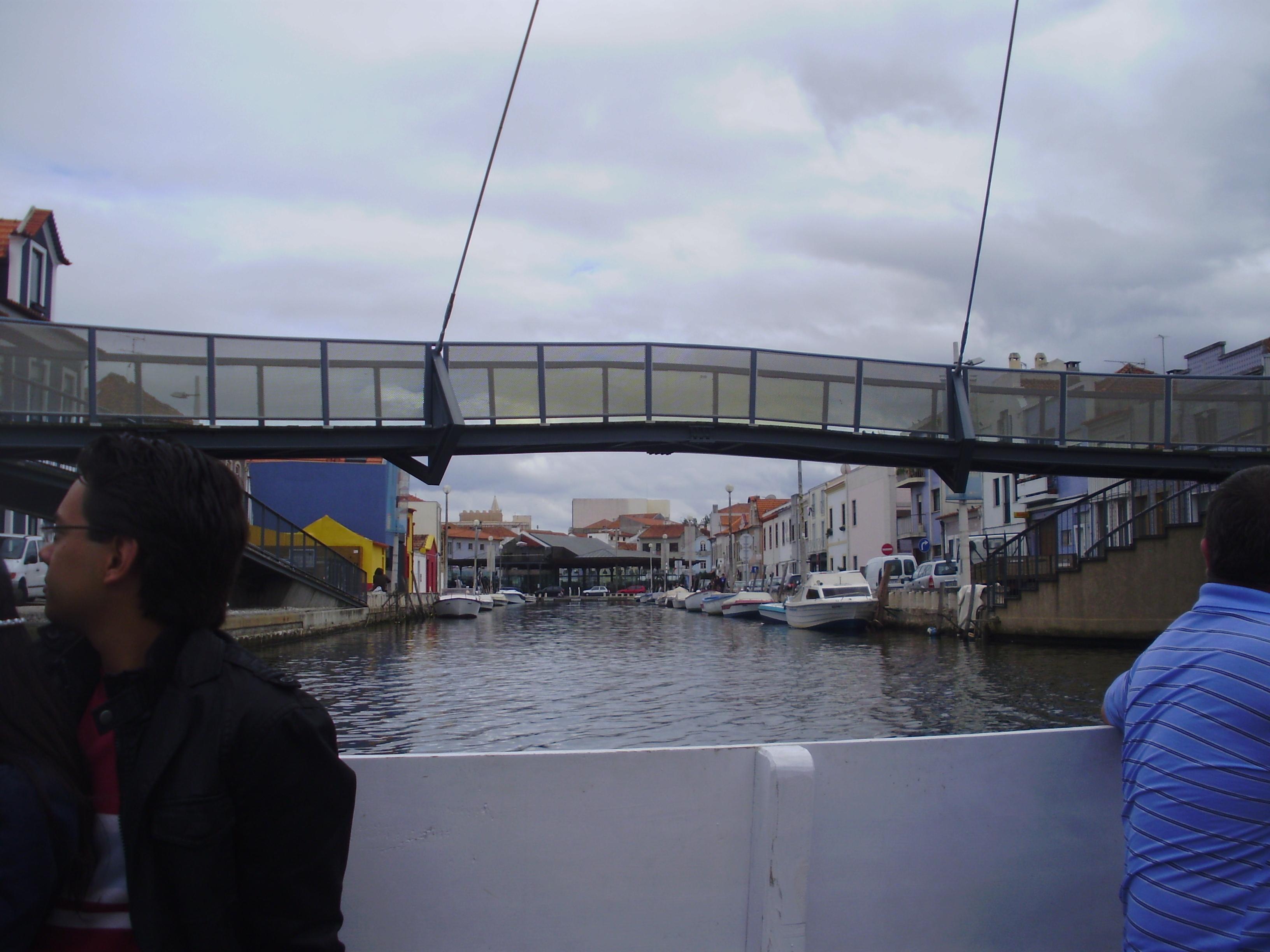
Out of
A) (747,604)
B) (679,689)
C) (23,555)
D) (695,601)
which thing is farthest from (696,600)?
(23,555)

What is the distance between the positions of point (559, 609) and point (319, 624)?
38.5 m

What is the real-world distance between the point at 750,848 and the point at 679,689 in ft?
A: 49.1

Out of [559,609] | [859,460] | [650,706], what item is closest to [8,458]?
[650,706]

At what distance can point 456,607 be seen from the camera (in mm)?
51531

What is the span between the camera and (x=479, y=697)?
1638 centimetres

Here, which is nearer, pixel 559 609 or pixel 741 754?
pixel 741 754

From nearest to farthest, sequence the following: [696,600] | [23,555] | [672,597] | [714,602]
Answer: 1. [23,555]
2. [714,602]
3. [696,600]
4. [672,597]

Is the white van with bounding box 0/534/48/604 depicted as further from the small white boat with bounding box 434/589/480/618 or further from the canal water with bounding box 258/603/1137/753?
the small white boat with bounding box 434/589/480/618

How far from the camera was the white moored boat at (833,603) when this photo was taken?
3594cm

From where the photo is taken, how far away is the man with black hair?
5.07 feet

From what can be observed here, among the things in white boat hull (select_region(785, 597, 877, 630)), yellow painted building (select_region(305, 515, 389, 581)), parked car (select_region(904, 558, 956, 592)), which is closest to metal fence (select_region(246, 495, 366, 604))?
yellow painted building (select_region(305, 515, 389, 581))

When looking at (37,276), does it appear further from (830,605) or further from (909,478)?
(909,478)

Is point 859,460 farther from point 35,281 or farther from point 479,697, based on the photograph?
point 35,281

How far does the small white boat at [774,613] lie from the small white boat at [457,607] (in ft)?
51.3
